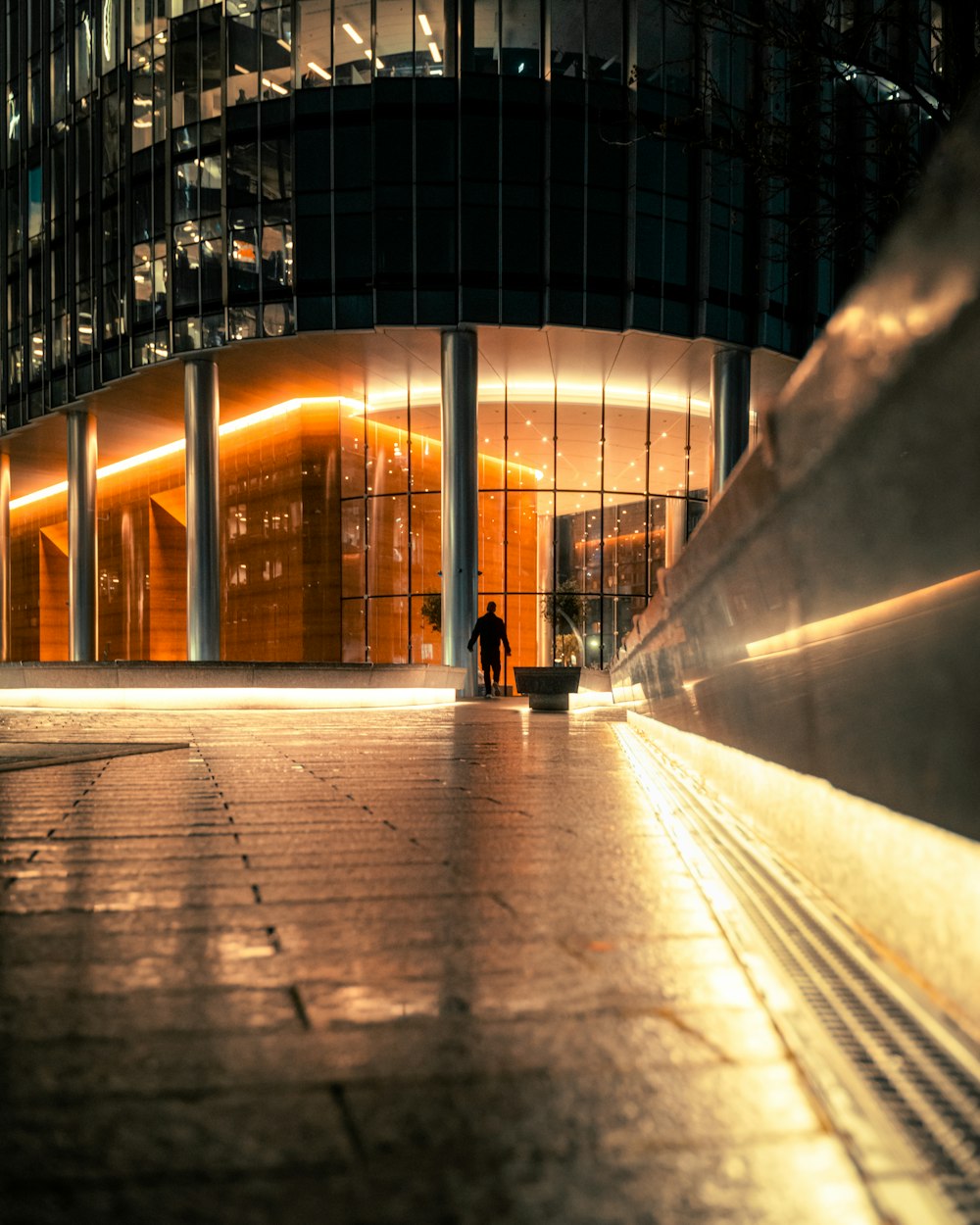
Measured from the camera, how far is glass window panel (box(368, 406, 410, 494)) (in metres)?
36.9

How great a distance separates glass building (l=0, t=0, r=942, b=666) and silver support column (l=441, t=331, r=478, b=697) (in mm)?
119

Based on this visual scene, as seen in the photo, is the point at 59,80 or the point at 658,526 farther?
the point at 59,80

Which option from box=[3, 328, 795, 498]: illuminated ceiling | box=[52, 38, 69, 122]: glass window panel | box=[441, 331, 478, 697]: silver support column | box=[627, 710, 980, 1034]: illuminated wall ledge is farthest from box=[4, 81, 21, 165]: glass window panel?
box=[627, 710, 980, 1034]: illuminated wall ledge

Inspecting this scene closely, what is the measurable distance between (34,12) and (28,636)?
94.7 ft

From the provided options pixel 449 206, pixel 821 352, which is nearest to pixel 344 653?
pixel 449 206

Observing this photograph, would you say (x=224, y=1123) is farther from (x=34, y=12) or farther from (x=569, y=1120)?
(x=34, y=12)

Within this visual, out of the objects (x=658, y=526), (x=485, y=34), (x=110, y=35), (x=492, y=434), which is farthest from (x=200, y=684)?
(x=110, y=35)

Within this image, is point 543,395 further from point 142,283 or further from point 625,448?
point 142,283

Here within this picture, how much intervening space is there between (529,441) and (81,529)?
16348 mm

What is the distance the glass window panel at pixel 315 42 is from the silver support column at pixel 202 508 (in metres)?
8.57

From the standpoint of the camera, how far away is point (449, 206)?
2920cm

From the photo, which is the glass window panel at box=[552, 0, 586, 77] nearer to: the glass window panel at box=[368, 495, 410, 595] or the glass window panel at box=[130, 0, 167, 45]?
the glass window panel at box=[130, 0, 167, 45]

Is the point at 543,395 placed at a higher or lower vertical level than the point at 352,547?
higher

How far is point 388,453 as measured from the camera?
37.3m
